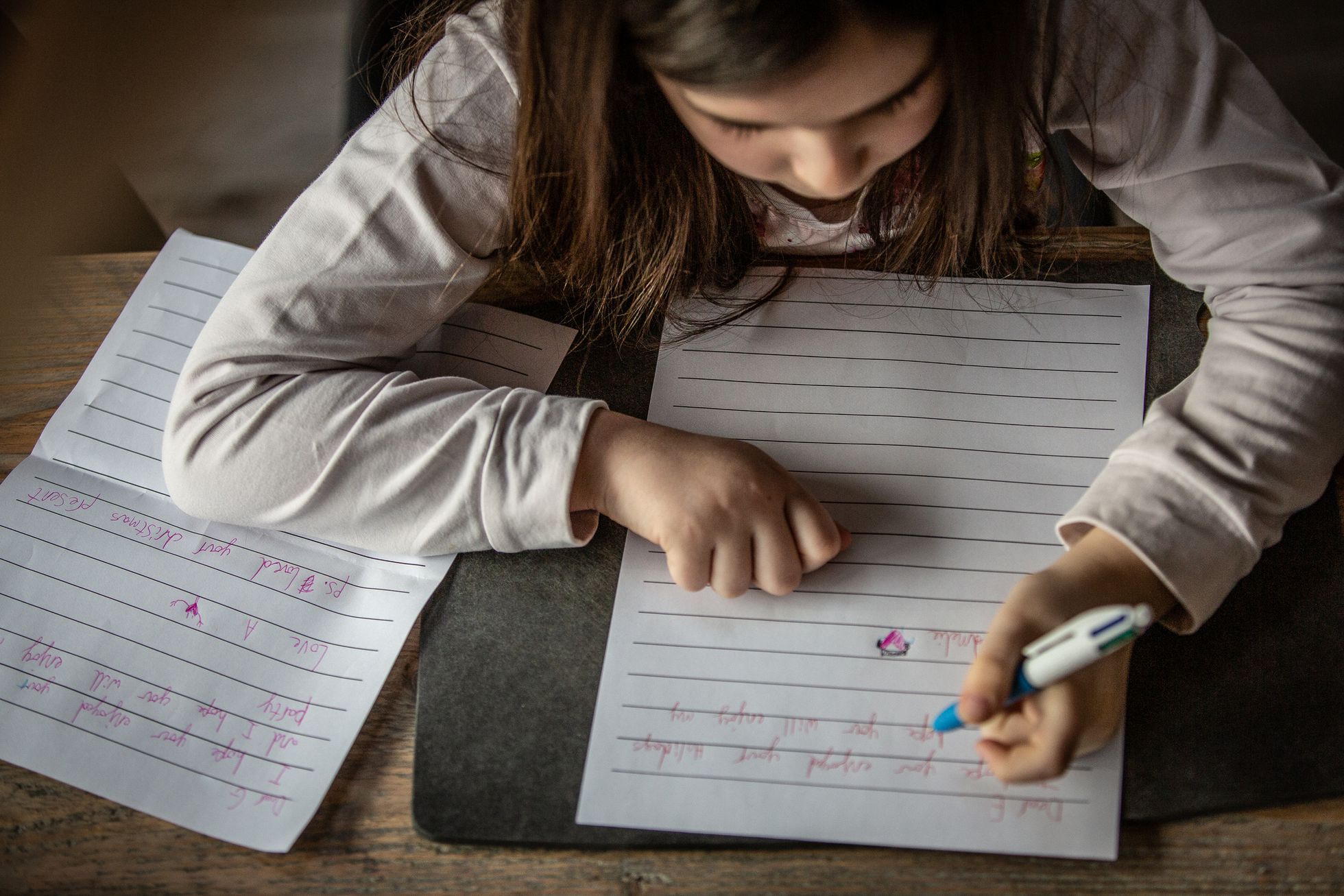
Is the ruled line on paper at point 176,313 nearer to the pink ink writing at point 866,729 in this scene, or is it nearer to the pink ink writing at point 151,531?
the pink ink writing at point 151,531

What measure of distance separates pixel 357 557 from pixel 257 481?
2.6 inches

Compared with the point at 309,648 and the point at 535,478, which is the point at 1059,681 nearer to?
the point at 535,478

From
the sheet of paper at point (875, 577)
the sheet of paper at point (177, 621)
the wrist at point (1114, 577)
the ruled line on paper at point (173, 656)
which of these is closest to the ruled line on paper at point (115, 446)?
the sheet of paper at point (177, 621)

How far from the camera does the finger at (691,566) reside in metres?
0.49

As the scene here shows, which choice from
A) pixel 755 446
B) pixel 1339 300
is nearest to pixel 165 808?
pixel 755 446

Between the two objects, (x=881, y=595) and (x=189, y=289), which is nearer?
(x=881, y=595)

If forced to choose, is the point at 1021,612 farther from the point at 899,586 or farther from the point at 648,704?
the point at 648,704

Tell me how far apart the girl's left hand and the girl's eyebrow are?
8.9 inches

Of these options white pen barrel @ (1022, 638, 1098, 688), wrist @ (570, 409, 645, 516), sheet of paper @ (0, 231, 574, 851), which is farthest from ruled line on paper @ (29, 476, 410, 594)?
white pen barrel @ (1022, 638, 1098, 688)

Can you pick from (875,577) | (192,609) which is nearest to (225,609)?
(192,609)

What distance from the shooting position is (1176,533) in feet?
1.49

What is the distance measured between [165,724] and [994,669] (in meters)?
0.40

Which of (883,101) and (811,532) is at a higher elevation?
(883,101)

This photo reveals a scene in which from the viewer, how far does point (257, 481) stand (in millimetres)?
528
